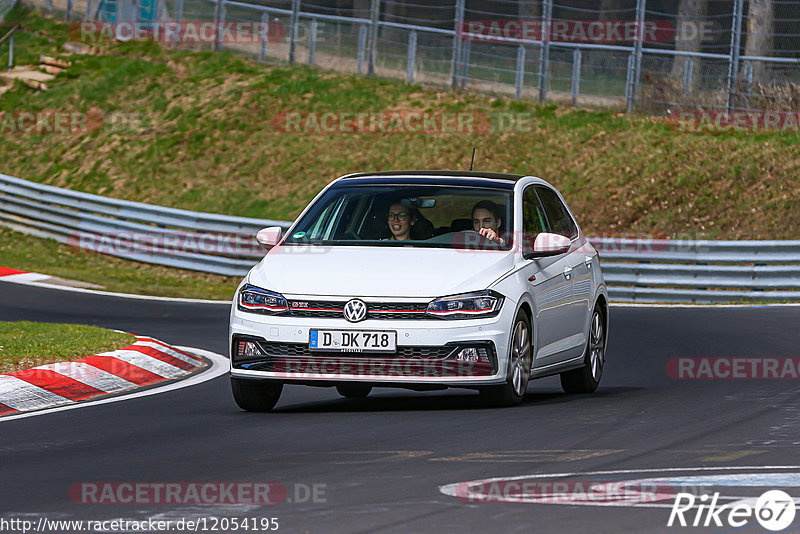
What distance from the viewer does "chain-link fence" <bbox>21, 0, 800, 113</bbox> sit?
2873cm

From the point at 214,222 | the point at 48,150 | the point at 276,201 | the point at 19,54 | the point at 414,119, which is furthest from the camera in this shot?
the point at 19,54

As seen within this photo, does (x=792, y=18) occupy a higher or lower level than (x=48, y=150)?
higher

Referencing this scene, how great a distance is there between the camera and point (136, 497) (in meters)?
6.65

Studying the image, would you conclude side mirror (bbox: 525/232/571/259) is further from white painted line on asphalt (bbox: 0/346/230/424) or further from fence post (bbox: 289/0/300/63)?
fence post (bbox: 289/0/300/63)

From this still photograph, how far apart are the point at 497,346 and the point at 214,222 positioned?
16.7 metres

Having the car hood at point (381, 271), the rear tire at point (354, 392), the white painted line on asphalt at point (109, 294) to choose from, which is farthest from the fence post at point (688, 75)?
the car hood at point (381, 271)

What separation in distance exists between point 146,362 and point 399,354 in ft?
11.9

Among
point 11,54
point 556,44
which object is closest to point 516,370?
point 556,44

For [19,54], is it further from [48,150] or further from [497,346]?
[497,346]

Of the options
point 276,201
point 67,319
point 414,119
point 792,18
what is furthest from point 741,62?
point 67,319

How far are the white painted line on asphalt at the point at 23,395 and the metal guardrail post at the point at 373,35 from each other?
78.2ft

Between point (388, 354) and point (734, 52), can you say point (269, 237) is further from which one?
point (734, 52)

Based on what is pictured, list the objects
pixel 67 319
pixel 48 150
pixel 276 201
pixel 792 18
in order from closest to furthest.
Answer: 1. pixel 67 319
2. pixel 792 18
3. pixel 276 201
4. pixel 48 150

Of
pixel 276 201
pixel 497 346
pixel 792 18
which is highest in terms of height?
pixel 792 18
